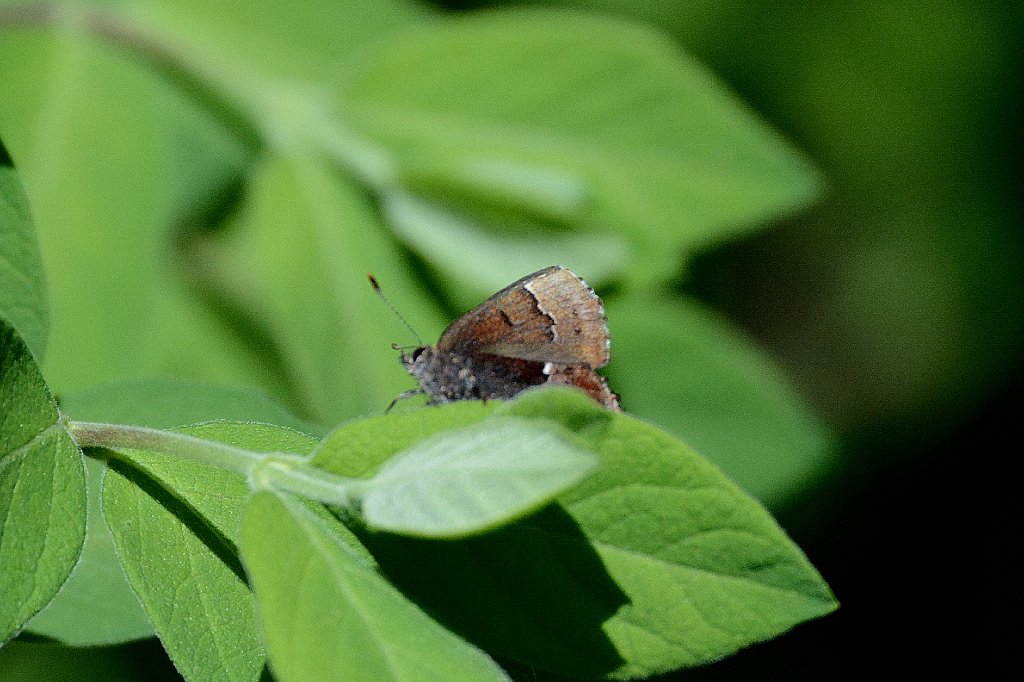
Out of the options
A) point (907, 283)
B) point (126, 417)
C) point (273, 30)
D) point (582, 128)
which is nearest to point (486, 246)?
point (582, 128)

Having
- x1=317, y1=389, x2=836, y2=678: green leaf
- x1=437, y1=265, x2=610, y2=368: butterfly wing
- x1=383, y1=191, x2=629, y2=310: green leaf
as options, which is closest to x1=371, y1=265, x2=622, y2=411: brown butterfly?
x1=437, y1=265, x2=610, y2=368: butterfly wing

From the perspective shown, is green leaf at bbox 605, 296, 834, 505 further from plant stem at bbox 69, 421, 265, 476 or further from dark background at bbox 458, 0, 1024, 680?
plant stem at bbox 69, 421, 265, 476

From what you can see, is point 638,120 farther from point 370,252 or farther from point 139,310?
point 139,310

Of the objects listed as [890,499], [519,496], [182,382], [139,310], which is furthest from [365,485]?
[890,499]

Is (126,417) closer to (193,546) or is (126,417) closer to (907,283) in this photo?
(193,546)

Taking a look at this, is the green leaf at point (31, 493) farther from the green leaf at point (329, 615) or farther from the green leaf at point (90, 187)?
the green leaf at point (90, 187)

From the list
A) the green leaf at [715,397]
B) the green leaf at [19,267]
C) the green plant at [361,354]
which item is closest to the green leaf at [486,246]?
the green plant at [361,354]
